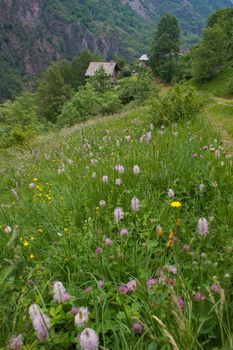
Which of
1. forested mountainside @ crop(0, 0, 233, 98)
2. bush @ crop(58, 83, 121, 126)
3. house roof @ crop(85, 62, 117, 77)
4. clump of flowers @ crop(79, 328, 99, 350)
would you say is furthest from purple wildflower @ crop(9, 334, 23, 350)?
forested mountainside @ crop(0, 0, 233, 98)

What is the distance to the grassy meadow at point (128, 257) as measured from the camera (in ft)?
5.90

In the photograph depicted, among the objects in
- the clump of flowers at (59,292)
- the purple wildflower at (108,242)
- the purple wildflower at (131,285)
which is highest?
the clump of flowers at (59,292)

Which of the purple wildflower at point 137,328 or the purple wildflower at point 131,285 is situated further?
the purple wildflower at point 131,285

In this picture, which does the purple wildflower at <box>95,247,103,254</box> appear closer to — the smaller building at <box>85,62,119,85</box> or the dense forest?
the dense forest

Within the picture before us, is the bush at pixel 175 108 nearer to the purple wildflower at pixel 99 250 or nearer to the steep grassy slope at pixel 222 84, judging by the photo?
the purple wildflower at pixel 99 250

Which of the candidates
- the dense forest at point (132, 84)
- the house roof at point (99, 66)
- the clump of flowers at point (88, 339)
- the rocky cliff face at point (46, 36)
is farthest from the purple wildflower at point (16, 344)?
the rocky cliff face at point (46, 36)

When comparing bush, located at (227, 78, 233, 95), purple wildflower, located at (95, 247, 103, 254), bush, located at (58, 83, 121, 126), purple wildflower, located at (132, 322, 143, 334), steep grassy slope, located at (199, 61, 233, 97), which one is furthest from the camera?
bush, located at (58, 83, 121, 126)

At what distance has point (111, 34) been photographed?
18838 cm

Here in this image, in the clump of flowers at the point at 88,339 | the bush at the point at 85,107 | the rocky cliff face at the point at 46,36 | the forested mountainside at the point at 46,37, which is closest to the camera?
the clump of flowers at the point at 88,339

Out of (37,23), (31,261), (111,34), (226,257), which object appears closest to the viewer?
(226,257)

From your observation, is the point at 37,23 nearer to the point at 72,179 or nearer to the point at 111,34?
the point at 111,34

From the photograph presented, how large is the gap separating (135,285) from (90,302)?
0.31 metres

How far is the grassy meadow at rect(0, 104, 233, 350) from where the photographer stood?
5.90ft

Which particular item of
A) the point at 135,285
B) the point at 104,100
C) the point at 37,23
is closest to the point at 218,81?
the point at 104,100
